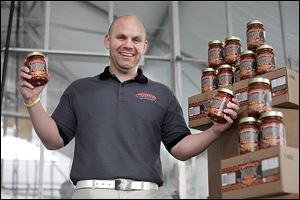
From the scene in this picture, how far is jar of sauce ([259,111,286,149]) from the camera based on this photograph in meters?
1.31

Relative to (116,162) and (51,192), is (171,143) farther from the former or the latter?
(51,192)

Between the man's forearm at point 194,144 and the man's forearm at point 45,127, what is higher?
the man's forearm at point 45,127

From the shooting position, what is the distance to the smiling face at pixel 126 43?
5.60 ft

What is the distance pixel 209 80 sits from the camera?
181 centimetres

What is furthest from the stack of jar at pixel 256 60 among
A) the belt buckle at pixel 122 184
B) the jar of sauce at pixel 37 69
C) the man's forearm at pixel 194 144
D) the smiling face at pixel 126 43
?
the jar of sauce at pixel 37 69

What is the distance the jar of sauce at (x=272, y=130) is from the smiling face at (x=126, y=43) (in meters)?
0.53

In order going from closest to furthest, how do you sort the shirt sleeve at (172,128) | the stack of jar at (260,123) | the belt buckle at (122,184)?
the stack of jar at (260,123) < the belt buckle at (122,184) < the shirt sleeve at (172,128)

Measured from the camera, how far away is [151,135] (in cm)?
170

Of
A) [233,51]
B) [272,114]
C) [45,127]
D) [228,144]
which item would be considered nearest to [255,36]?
[233,51]

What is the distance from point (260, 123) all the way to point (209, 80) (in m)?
0.45

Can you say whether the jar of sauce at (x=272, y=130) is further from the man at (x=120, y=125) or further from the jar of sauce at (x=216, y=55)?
the jar of sauce at (x=216, y=55)

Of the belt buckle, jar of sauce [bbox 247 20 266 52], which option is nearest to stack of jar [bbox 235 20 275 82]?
jar of sauce [bbox 247 20 266 52]

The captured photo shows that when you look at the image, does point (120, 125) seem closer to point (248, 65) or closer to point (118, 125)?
point (118, 125)

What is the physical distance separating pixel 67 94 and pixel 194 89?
2.66 meters
